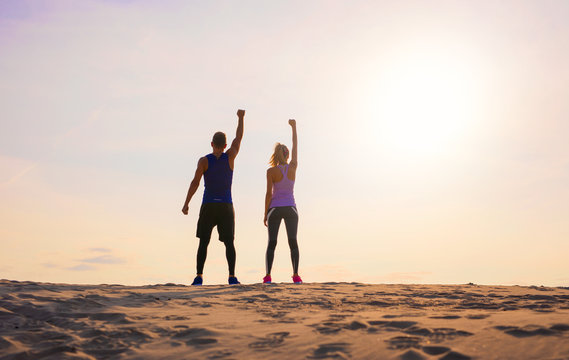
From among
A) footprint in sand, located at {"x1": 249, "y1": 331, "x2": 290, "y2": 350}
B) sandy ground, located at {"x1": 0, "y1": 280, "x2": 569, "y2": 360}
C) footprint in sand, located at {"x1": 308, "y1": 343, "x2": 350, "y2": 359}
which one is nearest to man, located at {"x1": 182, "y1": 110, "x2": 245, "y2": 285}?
sandy ground, located at {"x1": 0, "y1": 280, "x2": 569, "y2": 360}

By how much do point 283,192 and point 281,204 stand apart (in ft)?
0.71

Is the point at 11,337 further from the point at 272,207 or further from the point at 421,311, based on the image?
the point at 272,207

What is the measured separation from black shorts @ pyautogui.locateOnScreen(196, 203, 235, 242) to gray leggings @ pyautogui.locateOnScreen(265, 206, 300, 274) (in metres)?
0.67

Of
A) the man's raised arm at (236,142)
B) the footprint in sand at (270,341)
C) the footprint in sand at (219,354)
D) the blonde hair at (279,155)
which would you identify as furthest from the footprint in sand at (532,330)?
the man's raised arm at (236,142)

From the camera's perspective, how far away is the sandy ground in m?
4.39

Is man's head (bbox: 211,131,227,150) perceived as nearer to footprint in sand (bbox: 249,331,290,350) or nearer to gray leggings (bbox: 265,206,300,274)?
gray leggings (bbox: 265,206,300,274)

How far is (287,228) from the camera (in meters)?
9.12

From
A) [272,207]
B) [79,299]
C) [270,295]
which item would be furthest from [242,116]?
[79,299]

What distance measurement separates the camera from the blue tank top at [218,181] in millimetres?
8914

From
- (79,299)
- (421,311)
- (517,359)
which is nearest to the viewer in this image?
(517,359)

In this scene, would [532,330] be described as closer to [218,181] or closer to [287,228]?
[287,228]

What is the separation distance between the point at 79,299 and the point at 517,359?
472 centimetres

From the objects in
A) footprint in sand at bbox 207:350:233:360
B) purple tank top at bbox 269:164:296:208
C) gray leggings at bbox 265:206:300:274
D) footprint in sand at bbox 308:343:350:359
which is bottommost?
footprint in sand at bbox 207:350:233:360

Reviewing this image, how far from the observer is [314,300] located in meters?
6.67
